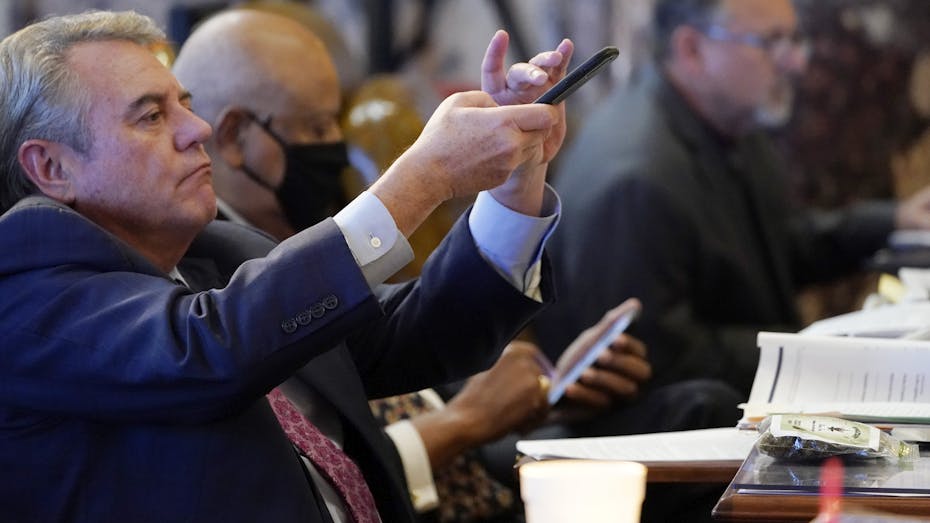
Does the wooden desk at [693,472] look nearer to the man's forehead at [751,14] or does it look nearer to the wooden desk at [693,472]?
the wooden desk at [693,472]

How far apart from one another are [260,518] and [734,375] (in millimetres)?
1641

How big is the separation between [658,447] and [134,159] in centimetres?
68

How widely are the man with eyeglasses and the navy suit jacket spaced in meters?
1.55

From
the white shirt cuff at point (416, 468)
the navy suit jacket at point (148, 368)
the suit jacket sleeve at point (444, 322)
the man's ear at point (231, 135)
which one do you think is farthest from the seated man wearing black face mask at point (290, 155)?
the navy suit jacket at point (148, 368)

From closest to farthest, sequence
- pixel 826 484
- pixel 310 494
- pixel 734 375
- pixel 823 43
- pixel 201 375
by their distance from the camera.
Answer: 1. pixel 826 484
2. pixel 201 375
3. pixel 310 494
4. pixel 734 375
5. pixel 823 43

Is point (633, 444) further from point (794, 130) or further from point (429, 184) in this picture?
point (794, 130)

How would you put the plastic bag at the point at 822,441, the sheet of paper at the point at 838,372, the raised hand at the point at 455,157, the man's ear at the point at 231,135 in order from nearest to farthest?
the plastic bag at the point at 822,441
the raised hand at the point at 455,157
the sheet of paper at the point at 838,372
the man's ear at the point at 231,135

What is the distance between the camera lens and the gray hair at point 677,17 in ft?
11.6

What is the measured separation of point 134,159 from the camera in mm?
1582

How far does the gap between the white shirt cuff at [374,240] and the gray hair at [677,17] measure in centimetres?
224

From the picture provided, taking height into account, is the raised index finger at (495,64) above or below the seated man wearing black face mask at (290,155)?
above

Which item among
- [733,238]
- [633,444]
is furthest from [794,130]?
[633,444]

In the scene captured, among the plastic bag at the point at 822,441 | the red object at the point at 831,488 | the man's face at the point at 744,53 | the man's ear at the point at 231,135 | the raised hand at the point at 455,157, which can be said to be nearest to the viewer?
the red object at the point at 831,488

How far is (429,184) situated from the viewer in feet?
4.83
